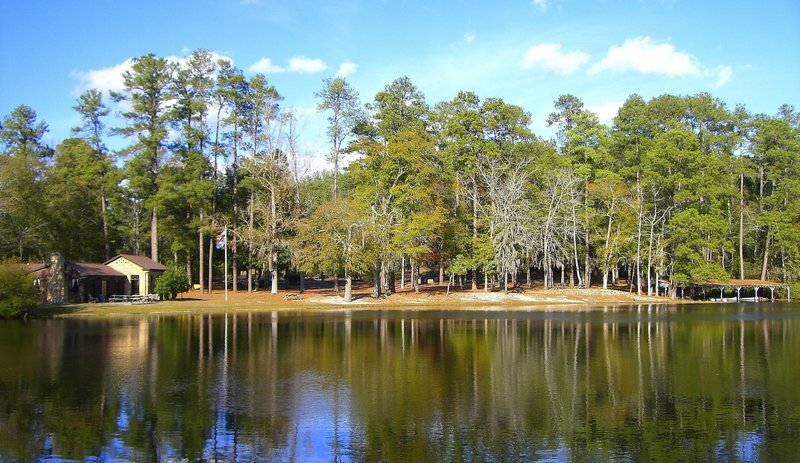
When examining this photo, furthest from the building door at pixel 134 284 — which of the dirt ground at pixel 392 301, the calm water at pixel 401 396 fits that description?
the calm water at pixel 401 396

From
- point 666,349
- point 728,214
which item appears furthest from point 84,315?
point 728,214

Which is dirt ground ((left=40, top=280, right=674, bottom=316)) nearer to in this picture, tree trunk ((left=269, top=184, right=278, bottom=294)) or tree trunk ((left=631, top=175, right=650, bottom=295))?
tree trunk ((left=631, top=175, right=650, bottom=295))

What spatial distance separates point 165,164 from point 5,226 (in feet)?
54.9

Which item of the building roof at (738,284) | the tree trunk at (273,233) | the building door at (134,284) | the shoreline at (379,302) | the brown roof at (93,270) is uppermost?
the tree trunk at (273,233)

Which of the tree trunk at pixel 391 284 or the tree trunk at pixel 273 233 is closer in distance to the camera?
the tree trunk at pixel 273 233

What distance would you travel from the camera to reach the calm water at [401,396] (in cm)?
1341

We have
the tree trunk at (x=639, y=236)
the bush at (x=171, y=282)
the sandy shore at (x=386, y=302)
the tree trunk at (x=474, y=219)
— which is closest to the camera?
the sandy shore at (x=386, y=302)

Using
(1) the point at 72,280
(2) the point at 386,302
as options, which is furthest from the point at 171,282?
(2) the point at 386,302

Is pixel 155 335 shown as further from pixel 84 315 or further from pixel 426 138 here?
pixel 426 138

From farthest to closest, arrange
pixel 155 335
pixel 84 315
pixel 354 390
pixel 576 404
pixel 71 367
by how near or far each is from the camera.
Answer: pixel 84 315 → pixel 155 335 → pixel 71 367 → pixel 354 390 → pixel 576 404

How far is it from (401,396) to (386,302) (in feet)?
142

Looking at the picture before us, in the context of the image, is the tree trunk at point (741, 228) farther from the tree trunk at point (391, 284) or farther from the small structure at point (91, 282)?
the small structure at point (91, 282)

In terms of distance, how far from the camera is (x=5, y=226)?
178 feet

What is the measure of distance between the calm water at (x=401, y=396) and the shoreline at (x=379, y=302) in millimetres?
16628
